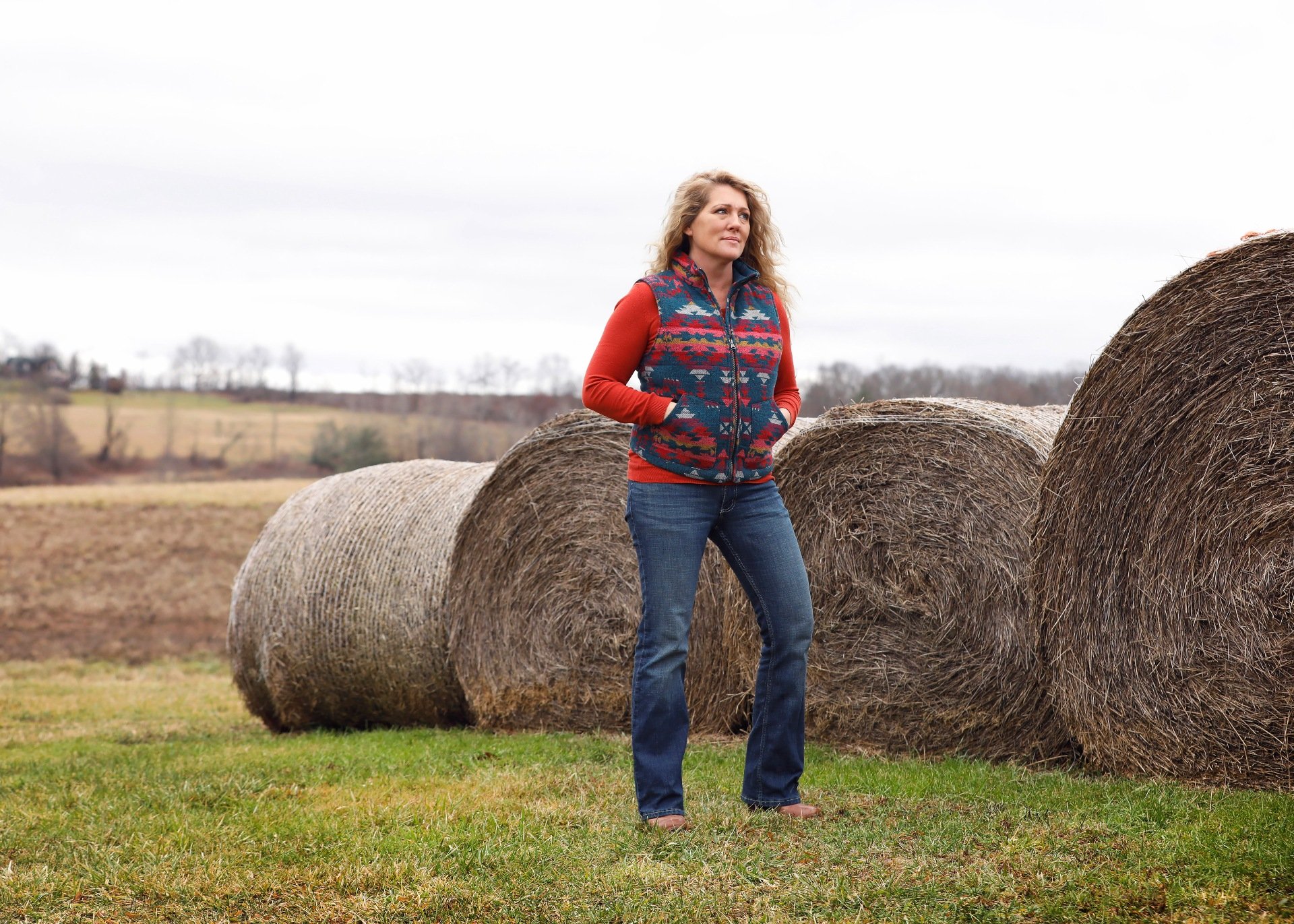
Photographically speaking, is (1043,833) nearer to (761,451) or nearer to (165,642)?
(761,451)

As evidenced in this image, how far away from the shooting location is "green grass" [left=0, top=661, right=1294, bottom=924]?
350 cm

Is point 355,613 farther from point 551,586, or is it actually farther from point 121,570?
point 121,570

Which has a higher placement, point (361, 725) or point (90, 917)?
point (90, 917)

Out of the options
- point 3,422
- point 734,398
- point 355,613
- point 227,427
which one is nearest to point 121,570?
point 355,613

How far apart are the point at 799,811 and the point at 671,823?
0.47 m

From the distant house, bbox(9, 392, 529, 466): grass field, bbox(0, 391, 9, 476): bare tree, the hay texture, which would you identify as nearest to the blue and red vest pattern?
the hay texture

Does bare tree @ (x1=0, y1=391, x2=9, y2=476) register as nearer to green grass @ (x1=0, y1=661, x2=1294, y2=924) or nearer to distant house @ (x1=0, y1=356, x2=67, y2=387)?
distant house @ (x1=0, y1=356, x2=67, y2=387)

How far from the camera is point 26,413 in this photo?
138 feet

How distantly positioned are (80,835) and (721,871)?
233cm

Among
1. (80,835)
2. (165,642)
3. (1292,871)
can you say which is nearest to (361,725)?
(80,835)

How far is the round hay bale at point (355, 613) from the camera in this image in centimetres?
768

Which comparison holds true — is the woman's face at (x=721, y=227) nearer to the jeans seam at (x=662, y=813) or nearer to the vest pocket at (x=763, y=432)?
the vest pocket at (x=763, y=432)

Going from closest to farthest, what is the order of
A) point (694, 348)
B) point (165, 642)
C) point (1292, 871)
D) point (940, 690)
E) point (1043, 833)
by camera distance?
point (1292, 871) < point (1043, 833) < point (694, 348) < point (940, 690) < point (165, 642)

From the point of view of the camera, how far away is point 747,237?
4.73 metres
